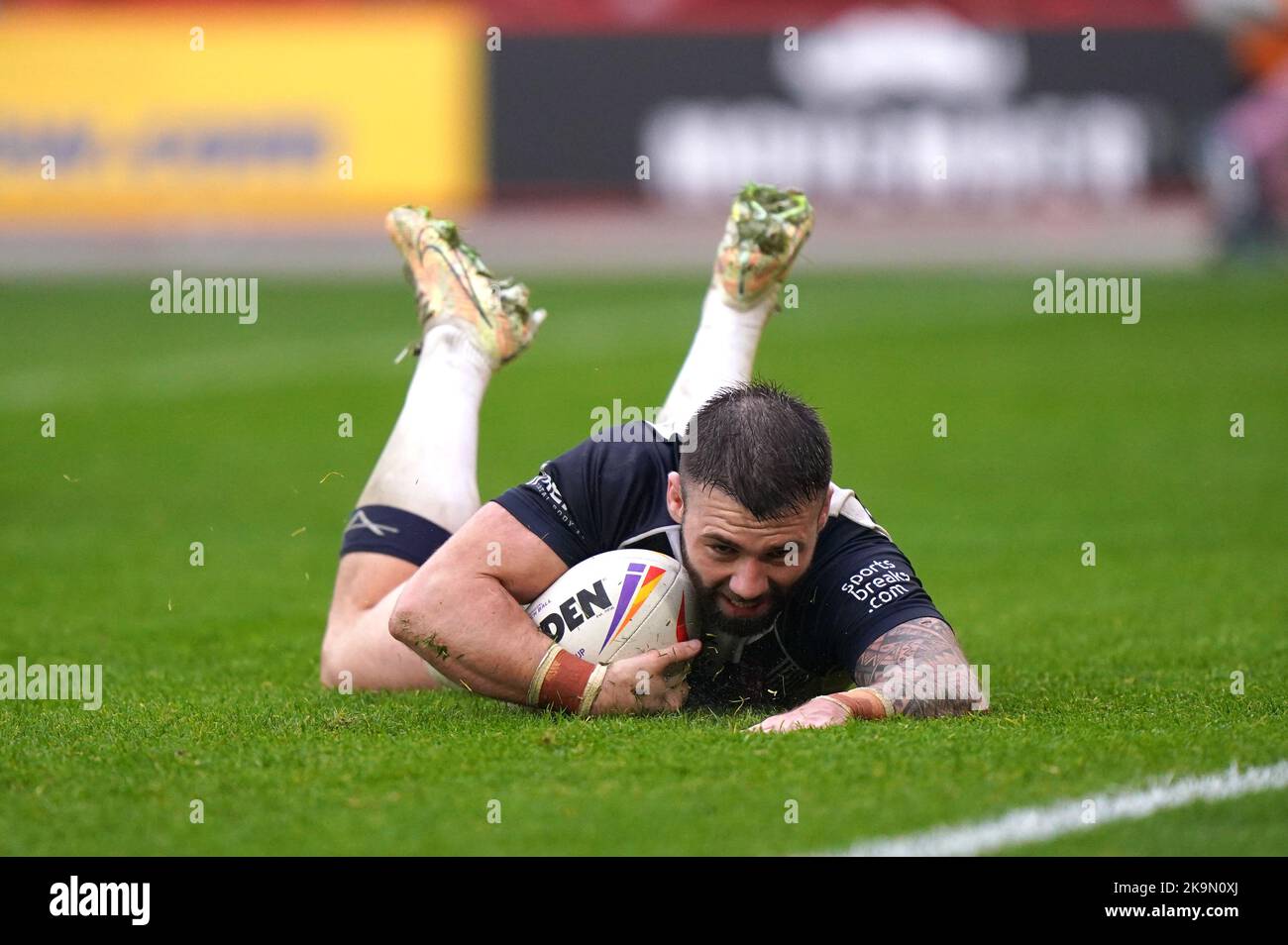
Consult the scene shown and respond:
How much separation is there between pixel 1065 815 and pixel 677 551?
71.9 inches

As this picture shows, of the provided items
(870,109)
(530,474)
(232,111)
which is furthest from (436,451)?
(232,111)

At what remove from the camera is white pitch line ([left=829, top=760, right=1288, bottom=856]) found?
4773 millimetres

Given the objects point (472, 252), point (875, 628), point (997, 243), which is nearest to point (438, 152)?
point (997, 243)

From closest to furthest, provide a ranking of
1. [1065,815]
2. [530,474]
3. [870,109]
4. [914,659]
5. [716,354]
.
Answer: [1065,815]
[914,659]
[716,354]
[530,474]
[870,109]

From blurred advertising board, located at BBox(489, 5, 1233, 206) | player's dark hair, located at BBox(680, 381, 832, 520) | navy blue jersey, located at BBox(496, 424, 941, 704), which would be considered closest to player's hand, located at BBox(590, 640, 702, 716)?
navy blue jersey, located at BBox(496, 424, 941, 704)

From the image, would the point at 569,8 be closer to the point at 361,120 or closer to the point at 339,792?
the point at 361,120

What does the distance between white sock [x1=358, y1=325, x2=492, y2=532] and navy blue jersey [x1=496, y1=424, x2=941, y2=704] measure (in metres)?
1.11

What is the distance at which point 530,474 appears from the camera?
12836 millimetres

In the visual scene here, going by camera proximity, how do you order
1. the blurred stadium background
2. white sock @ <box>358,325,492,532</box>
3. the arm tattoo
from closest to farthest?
1. the arm tattoo
2. white sock @ <box>358,325,492,532</box>
3. the blurred stadium background

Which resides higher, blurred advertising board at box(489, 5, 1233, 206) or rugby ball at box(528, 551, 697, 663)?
blurred advertising board at box(489, 5, 1233, 206)

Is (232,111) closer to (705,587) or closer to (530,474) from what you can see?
(530,474)

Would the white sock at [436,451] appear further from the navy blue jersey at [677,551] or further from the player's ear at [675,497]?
the player's ear at [675,497]

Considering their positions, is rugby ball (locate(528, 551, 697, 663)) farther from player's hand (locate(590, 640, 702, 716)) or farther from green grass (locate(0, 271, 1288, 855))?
green grass (locate(0, 271, 1288, 855))

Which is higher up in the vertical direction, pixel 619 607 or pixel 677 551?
pixel 677 551
